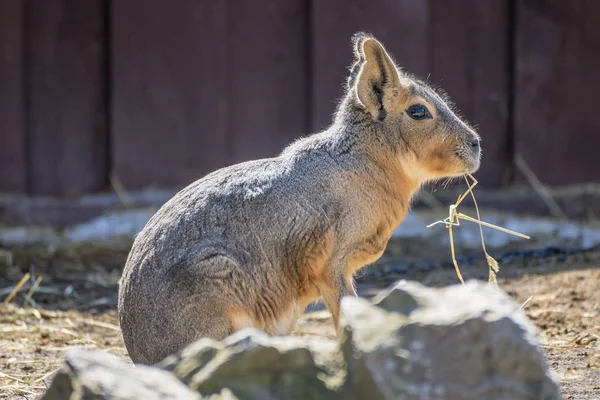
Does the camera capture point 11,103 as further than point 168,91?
No

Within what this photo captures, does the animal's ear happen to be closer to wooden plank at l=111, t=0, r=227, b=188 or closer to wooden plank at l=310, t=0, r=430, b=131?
wooden plank at l=310, t=0, r=430, b=131

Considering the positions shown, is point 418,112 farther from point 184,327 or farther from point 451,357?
point 451,357

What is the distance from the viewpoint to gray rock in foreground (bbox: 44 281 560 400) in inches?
92.3

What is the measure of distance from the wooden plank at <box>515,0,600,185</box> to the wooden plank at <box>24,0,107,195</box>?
11.5 ft

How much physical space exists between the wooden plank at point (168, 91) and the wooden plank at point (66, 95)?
0.63ft

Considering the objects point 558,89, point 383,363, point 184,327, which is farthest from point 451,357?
point 558,89

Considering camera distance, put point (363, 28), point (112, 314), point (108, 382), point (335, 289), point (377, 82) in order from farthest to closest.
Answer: point (363, 28), point (112, 314), point (377, 82), point (335, 289), point (108, 382)

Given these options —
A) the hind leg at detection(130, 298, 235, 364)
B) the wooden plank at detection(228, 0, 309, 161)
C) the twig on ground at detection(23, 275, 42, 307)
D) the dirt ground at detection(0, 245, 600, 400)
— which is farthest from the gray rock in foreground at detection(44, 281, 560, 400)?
the wooden plank at detection(228, 0, 309, 161)

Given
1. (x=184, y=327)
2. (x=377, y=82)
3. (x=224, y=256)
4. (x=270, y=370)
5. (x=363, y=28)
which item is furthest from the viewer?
(x=363, y=28)

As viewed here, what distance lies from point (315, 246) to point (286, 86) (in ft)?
13.4

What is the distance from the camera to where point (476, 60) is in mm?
8008

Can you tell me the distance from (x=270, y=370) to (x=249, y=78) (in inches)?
224

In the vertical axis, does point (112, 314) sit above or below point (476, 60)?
below

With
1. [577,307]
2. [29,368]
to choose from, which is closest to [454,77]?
[577,307]
